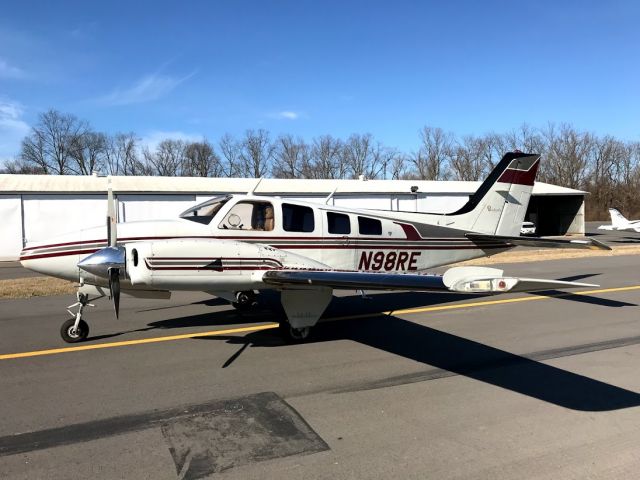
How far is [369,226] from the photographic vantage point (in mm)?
8586

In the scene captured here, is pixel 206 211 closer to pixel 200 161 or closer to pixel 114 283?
pixel 114 283

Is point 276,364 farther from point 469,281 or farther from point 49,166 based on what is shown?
point 49,166

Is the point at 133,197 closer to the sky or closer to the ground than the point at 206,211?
closer to the sky

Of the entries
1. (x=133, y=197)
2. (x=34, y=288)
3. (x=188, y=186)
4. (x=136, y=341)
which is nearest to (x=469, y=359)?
(x=136, y=341)

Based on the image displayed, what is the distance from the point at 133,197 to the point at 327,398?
24.9 metres

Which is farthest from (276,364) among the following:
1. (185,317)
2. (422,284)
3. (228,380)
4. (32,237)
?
(32,237)

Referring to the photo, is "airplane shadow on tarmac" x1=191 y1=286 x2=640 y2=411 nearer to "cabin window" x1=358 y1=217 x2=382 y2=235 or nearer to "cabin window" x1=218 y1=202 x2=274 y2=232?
"cabin window" x1=358 y1=217 x2=382 y2=235

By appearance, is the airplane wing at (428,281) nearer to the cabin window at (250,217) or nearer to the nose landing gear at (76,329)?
the cabin window at (250,217)

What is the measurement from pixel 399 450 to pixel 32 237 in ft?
87.7

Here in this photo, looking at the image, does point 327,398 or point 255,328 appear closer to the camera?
point 327,398

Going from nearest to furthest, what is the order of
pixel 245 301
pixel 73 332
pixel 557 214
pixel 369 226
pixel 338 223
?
pixel 73 332 → pixel 338 223 → pixel 369 226 → pixel 245 301 → pixel 557 214

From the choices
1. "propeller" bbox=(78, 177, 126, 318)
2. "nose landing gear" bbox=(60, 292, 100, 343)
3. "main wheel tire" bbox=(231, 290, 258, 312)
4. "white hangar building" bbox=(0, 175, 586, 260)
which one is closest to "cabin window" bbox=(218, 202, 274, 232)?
"propeller" bbox=(78, 177, 126, 318)

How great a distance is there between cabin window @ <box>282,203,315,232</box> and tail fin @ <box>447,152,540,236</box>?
4089 millimetres

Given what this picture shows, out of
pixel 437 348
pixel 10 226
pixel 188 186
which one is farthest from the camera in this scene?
pixel 188 186
